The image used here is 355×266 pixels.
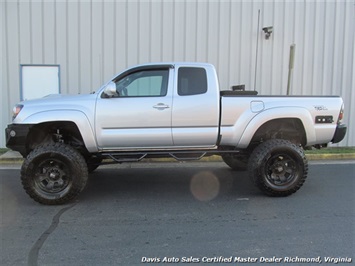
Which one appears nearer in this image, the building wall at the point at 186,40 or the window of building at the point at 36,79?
the building wall at the point at 186,40

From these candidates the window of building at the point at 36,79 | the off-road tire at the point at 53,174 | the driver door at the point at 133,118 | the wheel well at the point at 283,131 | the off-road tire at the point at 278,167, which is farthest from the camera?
the window of building at the point at 36,79

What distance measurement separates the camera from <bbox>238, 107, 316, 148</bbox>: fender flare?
565cm

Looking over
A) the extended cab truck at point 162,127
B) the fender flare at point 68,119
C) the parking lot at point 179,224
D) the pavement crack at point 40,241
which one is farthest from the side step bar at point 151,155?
the pavement crack at point 40,241

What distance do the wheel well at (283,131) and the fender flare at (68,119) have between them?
2.72 metres

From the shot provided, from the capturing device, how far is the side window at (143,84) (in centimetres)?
563

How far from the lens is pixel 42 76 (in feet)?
34.6

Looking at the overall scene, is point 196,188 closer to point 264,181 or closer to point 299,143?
point 264,181

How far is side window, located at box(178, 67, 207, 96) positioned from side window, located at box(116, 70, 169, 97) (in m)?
0.24

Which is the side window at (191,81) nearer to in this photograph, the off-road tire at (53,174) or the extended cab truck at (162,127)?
the extended cab truck at (162,127)

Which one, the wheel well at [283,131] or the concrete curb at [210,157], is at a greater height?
the wheel well at [283,131]

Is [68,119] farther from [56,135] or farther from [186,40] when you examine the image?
[186,40]

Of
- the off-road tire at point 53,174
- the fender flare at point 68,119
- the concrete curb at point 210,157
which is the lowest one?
the concrete curb at point 210,157

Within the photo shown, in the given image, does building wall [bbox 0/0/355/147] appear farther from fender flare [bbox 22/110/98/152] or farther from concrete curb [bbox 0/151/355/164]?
fender flare [bbox 22/110/98/152]

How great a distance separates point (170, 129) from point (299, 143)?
230 cm
